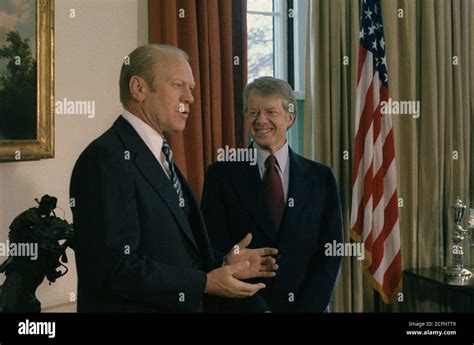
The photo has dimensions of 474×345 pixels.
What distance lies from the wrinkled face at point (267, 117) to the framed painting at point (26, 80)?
47 centimetres

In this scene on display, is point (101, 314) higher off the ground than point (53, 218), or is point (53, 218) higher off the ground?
point (53, 218)

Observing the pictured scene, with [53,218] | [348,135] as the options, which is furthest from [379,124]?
[53,218]

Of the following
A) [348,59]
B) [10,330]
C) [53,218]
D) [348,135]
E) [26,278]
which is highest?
[348,59]

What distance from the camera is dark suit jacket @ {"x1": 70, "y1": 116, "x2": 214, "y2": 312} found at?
106 cm

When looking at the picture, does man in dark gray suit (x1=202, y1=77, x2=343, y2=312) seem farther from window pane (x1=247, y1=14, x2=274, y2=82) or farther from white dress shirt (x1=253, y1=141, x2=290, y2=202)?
window pane (x1=247, y1=14, x2=274, y2=82)

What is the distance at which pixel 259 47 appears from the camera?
1.66 m

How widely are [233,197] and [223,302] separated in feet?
0.81

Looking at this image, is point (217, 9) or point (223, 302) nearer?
point (223, 302)

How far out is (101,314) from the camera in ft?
3.81

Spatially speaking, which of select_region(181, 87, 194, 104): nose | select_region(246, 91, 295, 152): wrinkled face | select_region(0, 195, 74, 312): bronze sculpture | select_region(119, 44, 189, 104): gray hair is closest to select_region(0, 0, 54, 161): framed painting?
select_region(0, 195, 74, 312): bronze sculpture

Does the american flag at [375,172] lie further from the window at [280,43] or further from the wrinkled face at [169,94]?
the wrinkled face at [169,94]

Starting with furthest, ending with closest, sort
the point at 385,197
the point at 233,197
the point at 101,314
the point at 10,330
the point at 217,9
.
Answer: the point at 385,197 < the point at 217,9 < the point at 233,197 < the point at 10,330 < the point at 101,314

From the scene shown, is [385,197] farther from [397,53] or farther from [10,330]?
[10,330]

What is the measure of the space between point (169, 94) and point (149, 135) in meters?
0.09
